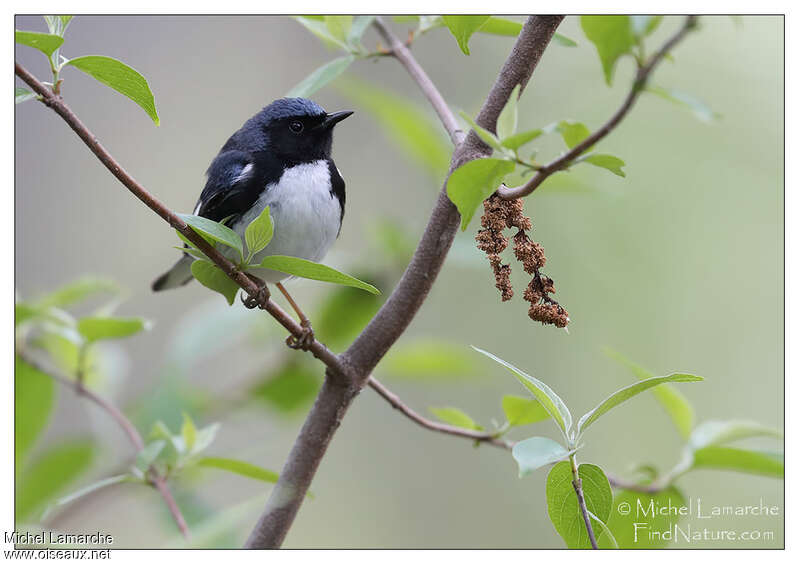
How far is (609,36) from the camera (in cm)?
92

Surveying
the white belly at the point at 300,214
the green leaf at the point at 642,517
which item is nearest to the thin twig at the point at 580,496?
the green leaf at the point at 642,517

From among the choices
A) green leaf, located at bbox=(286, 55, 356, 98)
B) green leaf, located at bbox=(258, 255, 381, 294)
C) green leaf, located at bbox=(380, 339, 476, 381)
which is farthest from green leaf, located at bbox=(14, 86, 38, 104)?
green leaf, located at bbox=(380, 339, 476, 381)

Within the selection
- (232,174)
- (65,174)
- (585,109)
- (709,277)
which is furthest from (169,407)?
(709,277)

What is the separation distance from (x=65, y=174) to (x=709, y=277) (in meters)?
3.22

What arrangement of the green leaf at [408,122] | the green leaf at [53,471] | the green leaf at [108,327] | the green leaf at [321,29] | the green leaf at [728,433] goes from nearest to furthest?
the green leaf at [728,433] → the green leaf at [321,29] → the green leaf at [108,327] → the green leaf at [53,471] → the green leaf at [408,122]

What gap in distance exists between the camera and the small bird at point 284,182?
2309mm

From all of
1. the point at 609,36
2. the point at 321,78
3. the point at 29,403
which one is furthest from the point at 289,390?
the point at 609,36

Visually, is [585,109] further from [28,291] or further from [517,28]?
[28,291]

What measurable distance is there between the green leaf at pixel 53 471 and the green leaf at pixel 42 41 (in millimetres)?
1170

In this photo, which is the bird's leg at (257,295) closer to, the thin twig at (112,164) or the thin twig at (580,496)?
the thin twig at (112,164)

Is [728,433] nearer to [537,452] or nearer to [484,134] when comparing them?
[537,452]

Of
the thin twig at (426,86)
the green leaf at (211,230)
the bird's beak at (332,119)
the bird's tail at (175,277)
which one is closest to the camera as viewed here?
the green leaf at (211,230)

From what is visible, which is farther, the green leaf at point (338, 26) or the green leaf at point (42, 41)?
the green leaf at point (338, 26)

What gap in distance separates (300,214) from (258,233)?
3.22ft
